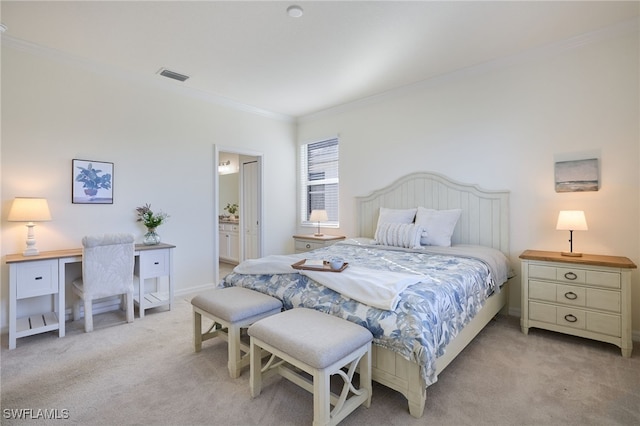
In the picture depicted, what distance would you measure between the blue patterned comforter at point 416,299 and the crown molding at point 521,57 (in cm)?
217

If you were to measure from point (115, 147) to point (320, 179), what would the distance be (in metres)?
2.95

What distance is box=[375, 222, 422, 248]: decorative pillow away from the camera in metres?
3.27

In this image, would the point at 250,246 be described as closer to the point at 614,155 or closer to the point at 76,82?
the point at 76,82

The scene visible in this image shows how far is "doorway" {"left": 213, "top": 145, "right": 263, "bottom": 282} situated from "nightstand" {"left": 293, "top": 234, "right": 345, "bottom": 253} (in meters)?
0.70

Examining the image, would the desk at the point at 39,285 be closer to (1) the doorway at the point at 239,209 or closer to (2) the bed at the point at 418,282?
(2) the bed at the point at 418,282

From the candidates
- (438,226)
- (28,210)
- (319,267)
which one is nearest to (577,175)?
(438,226)

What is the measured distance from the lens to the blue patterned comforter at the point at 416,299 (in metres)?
1.64

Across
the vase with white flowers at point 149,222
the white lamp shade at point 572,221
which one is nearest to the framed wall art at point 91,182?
the vase with white flowers at point 149,222

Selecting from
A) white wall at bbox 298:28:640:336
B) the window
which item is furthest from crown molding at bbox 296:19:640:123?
the window

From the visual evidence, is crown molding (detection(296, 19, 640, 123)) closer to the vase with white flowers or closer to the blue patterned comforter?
the blue patterned comforter

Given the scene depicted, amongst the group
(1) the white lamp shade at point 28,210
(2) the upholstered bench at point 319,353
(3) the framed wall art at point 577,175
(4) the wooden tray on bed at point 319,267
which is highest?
(3) the framed wall art at point 577,175

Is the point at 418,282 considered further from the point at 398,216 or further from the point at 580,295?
the point at 398,216

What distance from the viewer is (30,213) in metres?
2.74

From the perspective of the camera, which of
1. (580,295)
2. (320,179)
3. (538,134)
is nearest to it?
(580,295)
